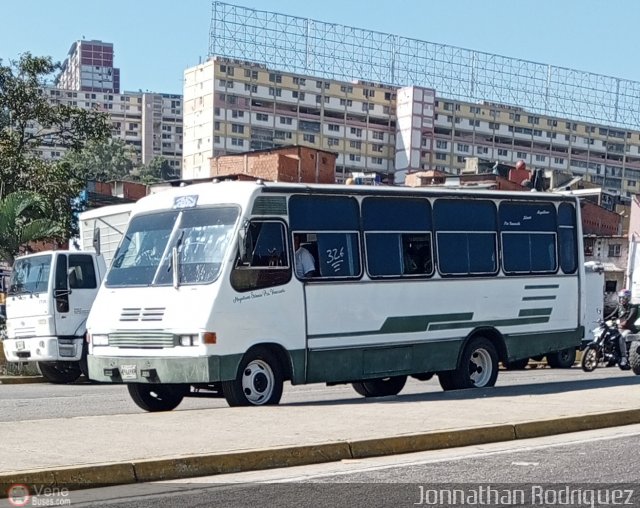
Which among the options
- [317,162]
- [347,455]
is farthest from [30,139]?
[317,162]

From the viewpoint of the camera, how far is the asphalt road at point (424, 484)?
8023mm

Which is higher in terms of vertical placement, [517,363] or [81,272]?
[81,272]

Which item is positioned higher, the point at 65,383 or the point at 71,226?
the point at 71,226

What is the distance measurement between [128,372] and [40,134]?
2153 cm

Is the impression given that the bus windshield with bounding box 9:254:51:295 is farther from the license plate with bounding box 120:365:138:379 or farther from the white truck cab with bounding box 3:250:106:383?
the license plate with bounding box 120:365:138:379

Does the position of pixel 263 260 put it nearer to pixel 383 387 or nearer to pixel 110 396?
pixel 383 387

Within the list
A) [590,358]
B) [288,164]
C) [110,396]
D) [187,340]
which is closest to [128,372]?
[187,340]

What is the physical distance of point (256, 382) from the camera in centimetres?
1404

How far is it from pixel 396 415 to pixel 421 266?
4211 mm

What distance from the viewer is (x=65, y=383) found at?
78.3 ft

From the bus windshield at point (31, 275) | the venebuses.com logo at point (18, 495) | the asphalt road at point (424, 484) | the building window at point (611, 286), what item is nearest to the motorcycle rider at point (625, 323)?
the bus windshield at point (31, 275)

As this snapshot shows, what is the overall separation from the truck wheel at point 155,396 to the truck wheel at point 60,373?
8.83 metres

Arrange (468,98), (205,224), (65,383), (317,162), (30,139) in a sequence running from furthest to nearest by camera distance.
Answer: (468,98), (317,162), (30,139), (65,383), (205,224)

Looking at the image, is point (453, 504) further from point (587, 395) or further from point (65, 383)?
point (65, 383)
